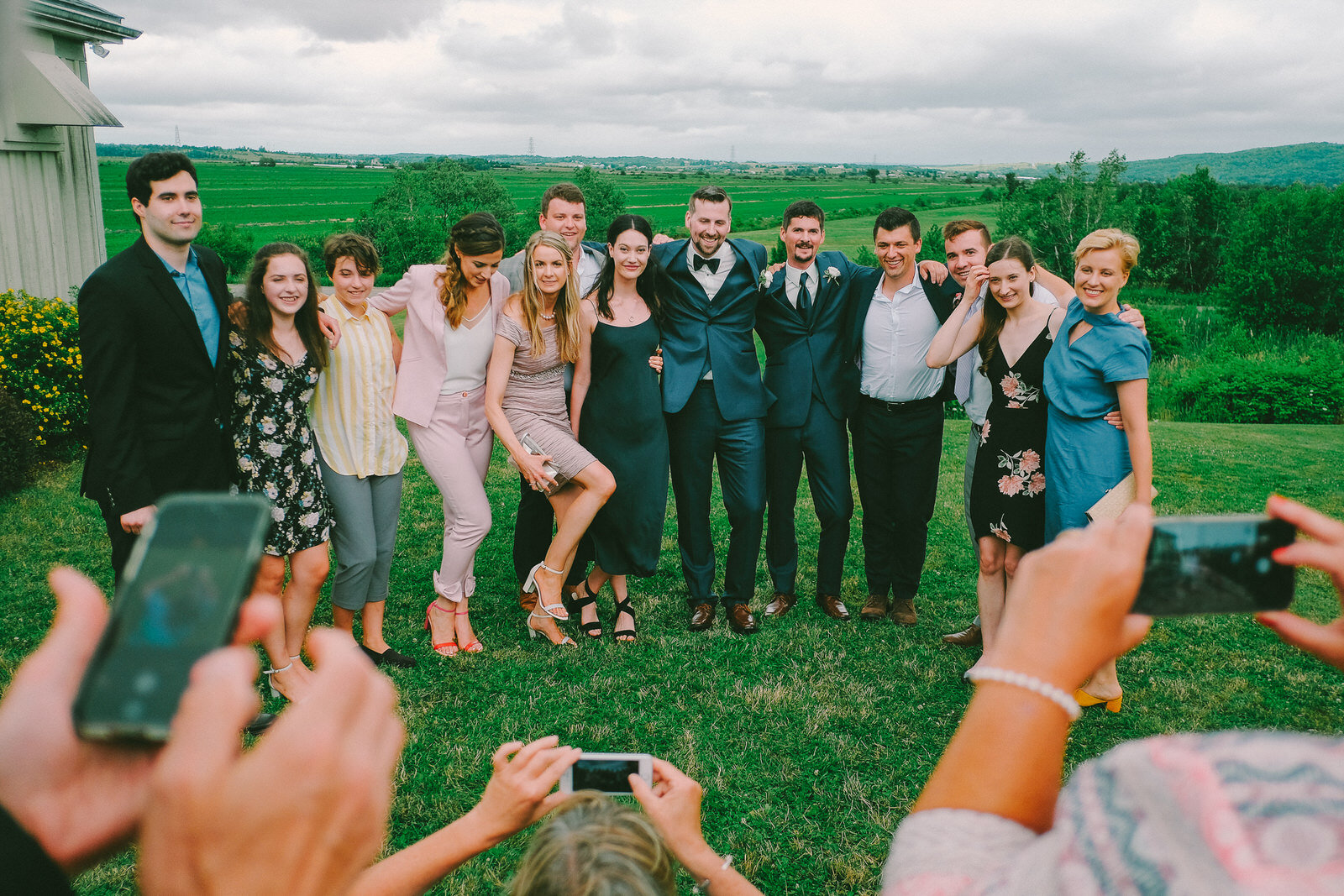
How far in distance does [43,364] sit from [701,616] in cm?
749

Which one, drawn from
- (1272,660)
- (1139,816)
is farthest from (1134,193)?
(1139,816)

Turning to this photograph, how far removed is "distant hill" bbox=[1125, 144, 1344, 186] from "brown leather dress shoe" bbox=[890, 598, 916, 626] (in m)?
158

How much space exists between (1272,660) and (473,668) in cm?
484

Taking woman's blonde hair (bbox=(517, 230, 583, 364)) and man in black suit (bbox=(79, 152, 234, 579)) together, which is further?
woman's blonde hair (bbox=(517, 230, 583, 364))

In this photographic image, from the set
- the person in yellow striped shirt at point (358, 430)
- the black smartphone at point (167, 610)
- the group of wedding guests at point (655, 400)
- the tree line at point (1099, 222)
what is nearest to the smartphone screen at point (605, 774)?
the black smartphone at point (167, 610)

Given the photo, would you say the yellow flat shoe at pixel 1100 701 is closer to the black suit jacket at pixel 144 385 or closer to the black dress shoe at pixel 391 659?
the black dress shoe at pixel 391 659

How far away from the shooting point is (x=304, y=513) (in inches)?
165

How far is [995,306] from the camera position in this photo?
454cm

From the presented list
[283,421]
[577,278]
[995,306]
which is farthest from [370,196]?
[995,306]

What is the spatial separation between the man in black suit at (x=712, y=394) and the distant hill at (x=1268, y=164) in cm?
15838

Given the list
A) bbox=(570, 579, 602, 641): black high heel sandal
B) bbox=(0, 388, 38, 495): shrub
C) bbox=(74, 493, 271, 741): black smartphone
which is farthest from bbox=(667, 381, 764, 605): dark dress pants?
bbox=(0, 388, 38, 495): shrub

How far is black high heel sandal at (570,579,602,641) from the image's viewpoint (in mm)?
5230

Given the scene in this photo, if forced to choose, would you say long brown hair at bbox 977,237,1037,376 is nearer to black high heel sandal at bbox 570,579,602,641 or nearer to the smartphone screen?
black high heel sandal at bbox 570,579,602,641

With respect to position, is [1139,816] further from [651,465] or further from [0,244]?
[0,244]
